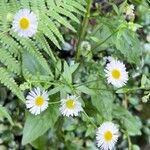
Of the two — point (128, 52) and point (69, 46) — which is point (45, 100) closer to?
point (128, 52)

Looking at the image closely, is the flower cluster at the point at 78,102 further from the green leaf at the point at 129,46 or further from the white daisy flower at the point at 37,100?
the green leaf at the point at 129,46

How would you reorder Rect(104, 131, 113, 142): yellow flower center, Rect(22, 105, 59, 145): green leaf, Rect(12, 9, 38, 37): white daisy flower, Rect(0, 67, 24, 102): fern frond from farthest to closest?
1. Rect(22, 105, 59, 145): green leaf
2. Rect(104, 131, 113, 142): yellow flower center
3. Rect(0, 67, 24, 102): fern frond
4. Rect(12, 9, 38, 37): white daisy flower

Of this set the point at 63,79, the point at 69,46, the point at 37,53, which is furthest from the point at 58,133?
the point at 37,53

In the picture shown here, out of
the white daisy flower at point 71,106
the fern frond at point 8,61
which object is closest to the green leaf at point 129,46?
the white daisy flower at point 71,106

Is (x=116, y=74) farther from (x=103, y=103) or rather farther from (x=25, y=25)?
(x=25, y=25)

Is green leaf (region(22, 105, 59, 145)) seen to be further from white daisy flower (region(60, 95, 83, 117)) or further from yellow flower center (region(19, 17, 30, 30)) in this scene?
yellow flower center (region(19, 17, 30, 30))

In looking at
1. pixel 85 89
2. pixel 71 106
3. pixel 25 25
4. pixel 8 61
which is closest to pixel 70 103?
pixel 71 106

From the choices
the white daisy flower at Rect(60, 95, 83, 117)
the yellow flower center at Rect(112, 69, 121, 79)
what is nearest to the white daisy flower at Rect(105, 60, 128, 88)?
the yellow flower center at Rect(112, 69, 121, 79)
